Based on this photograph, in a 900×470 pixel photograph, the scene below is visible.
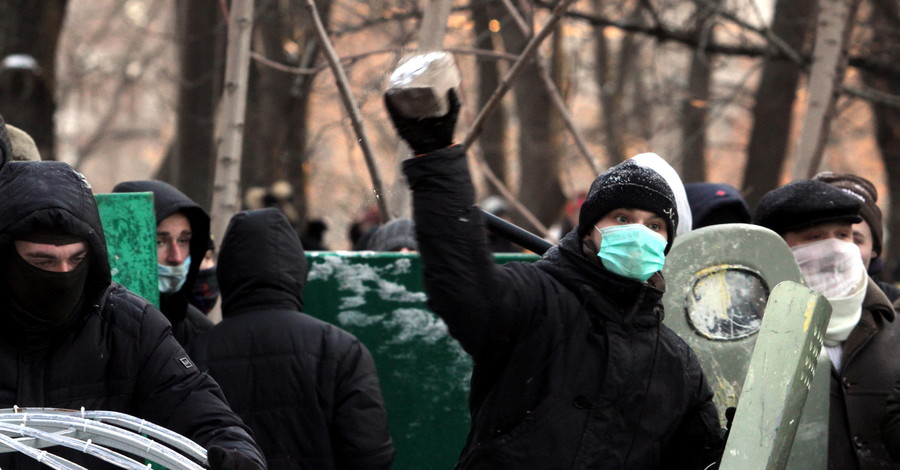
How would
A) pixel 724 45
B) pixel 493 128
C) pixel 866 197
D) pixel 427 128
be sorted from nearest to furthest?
1. pixel 427 128
2. pixel 866 197
3. pixel 724 45
4. pixel 493 128

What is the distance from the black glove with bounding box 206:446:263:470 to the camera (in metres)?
2.61

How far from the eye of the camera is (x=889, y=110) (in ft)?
43.4

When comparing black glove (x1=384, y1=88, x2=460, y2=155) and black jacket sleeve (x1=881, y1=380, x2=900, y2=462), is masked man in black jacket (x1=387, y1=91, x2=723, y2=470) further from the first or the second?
black jacket sleeve (x1=881, y1=380, x2=900, y2=462)

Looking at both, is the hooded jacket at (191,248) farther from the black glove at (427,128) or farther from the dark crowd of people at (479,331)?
the black glove at (427,128)

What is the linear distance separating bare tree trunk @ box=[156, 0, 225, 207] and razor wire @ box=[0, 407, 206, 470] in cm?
962

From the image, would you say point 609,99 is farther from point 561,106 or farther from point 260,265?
point 260,265

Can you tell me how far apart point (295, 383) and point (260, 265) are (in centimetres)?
46

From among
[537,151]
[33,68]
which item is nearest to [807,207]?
[33,68]

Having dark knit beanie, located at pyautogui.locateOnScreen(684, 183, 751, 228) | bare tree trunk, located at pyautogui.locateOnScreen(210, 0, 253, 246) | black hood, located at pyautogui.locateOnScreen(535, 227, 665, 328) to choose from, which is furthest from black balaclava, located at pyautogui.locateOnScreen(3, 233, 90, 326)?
dark knit beanie, located at pyautogui.locateOnScreen(684, 183, 751, 228)

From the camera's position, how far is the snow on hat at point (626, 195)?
2975 mm

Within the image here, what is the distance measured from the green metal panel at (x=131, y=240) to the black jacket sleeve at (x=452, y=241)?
5.57 ft

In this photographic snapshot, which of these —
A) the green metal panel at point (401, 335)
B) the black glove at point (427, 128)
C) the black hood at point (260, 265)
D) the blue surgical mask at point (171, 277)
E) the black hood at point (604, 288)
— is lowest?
the green metal panel at point (401, 335)

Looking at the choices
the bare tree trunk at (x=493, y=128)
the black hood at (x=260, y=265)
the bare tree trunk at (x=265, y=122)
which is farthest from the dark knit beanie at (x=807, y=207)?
the bare tree trunk at (x=493, y=128)

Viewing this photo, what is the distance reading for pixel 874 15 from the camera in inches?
500
